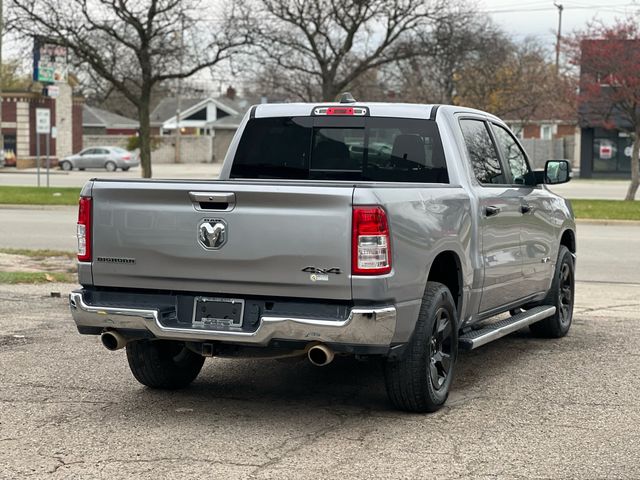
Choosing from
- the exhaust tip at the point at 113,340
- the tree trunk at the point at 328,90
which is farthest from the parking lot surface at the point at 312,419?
the tree trunk at the point at 328,90

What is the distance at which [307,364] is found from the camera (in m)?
8.04

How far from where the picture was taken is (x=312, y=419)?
629cm

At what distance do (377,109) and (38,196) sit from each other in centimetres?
2256

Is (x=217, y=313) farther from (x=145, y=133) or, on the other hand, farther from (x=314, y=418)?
(x=145, y=133)

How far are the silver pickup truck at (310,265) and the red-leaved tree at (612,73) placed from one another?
80.8 ft

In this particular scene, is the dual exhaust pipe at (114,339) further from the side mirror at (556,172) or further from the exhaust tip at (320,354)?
the side mirror at (556,172)

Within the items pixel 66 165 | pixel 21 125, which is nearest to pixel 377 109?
pixel 66 165

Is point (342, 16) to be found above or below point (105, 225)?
above

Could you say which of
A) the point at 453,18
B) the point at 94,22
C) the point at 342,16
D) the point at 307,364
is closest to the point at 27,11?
the point at 94,22

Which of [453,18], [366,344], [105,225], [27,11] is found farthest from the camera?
[453,18]

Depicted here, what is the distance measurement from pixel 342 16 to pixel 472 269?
90.5 feet

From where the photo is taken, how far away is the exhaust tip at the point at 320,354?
5840 mm

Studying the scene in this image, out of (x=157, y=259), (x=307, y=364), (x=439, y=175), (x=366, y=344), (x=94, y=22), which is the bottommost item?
(x=307, y=364)

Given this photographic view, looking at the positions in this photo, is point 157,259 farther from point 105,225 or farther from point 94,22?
point 94,22
